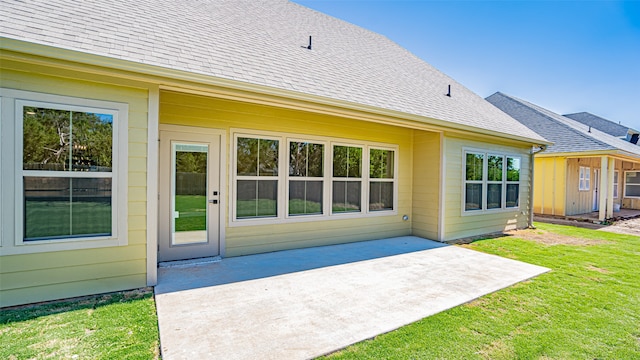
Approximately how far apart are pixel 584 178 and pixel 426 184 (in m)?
10.6

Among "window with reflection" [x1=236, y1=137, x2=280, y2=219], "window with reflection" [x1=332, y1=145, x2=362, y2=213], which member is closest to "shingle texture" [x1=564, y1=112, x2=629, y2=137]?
"window with reflection" [x1=332, y1=145, x2=362, y2=213]

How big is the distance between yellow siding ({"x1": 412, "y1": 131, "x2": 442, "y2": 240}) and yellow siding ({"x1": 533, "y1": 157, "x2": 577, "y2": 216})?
25.4 ft

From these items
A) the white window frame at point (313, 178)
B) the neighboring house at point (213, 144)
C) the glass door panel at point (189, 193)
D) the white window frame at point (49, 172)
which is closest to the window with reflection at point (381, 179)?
the neighboring house at point (213, 144)

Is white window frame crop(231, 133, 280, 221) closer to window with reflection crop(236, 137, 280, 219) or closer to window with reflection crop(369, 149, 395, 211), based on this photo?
window with reflection crop(236, 137, 280, 219)

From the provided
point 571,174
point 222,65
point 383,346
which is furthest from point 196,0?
point 571,174

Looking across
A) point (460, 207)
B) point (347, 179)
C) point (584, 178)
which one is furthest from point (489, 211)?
point (584, 178)

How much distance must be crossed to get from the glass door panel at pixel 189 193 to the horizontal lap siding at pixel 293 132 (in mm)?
389

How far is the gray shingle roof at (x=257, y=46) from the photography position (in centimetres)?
367

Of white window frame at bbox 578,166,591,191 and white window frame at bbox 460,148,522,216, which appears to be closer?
white window frame at bbox 460,148,522,216

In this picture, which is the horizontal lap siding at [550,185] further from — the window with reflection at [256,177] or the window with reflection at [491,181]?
the window with reflection at [256,177]

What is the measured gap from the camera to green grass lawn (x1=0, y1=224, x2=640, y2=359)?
249cm

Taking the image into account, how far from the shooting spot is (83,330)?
276cm

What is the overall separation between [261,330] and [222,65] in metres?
3.65

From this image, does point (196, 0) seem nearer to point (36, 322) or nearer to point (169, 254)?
point (169, 254)
